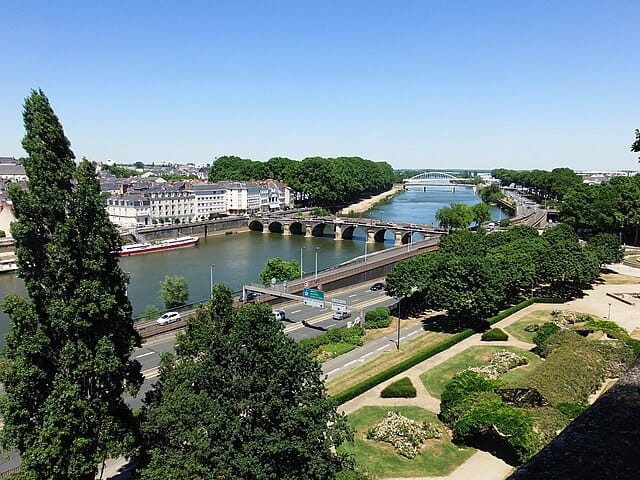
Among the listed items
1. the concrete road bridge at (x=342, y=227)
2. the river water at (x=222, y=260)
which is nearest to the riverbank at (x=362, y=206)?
the concrete road bridge at (x=342, y=227)

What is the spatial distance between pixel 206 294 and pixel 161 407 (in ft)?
130

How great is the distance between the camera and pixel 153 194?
9850 centimetres

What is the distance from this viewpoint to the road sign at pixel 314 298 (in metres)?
41.5

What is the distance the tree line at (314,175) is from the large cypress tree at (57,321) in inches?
4438

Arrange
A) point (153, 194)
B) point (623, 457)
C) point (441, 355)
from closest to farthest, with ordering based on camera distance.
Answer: point (623, 457) < point (441, 355) < point (153, 194)

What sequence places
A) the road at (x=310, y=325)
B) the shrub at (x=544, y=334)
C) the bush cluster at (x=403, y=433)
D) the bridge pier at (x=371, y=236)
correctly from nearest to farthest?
the bush cluster at (x=403, y=433) < the road at (x=310, y=325) < the shrub at (x=544, y=334) < the bridge pier at (x=371, y=236)

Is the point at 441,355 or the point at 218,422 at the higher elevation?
the point at 218,422

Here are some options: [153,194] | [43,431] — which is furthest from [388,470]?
[153,194]

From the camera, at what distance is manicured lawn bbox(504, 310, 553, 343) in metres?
37.3

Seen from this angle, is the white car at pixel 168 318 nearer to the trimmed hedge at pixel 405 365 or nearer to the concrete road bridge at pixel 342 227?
the trimmed hedge at pixel 405 365

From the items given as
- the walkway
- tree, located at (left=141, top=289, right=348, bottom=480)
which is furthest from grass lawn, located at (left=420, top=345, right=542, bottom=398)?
tree, located at (left=141, top=289, right=348, bottom=480)

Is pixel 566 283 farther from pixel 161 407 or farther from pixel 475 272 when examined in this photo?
pixel 161 407

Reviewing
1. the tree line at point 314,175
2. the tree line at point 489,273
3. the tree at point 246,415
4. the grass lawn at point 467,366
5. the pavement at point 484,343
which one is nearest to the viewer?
the tree at point 246,415

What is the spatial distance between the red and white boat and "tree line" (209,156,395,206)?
156 ft
